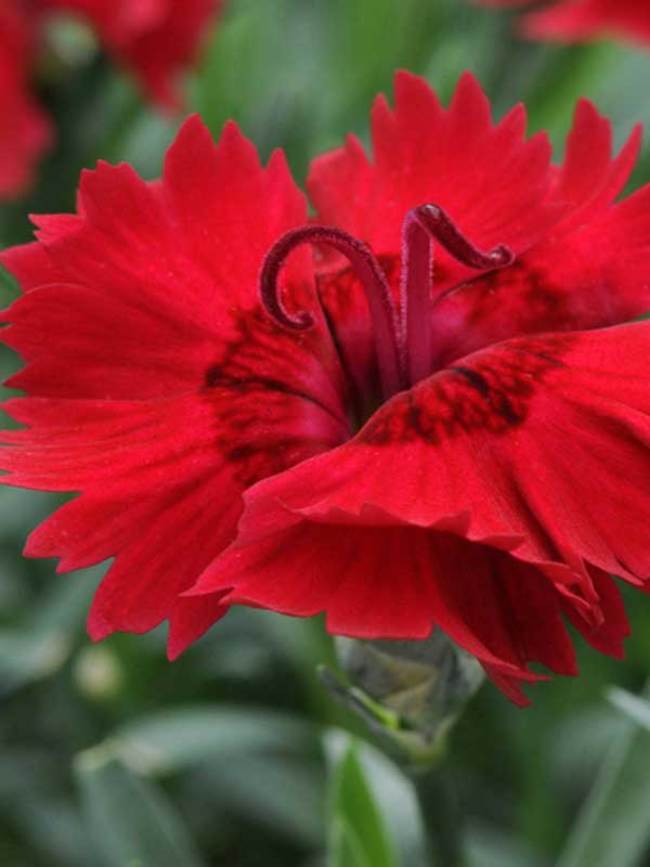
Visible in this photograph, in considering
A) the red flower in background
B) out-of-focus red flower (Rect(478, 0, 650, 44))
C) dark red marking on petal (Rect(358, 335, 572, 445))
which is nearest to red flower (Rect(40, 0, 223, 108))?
the red flower in background

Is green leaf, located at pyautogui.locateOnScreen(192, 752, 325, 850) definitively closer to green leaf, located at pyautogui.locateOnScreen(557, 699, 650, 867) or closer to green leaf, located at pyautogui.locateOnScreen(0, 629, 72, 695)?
green leaf, located at pyautogui.locateOnScreen(0, 629, 72, 695)

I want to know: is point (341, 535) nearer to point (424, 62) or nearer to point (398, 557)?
point (398, 557)

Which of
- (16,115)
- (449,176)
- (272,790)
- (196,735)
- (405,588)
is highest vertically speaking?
(16,115)

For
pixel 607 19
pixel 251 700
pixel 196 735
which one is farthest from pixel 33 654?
pixel 607 19

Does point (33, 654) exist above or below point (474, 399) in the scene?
below

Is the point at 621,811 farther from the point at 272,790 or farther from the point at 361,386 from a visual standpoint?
the point at 272,790

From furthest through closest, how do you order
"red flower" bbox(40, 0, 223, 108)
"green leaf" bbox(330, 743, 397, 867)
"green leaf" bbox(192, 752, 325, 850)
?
"red flower" bbox(40, 0, 223, 108), "green leaf" bbox(192, 752, 325, 850), "green leaf" bbox(330, 743, 397, 867)

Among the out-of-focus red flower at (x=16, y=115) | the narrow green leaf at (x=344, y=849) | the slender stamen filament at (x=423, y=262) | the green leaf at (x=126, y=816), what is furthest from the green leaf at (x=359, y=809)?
the out-of-focus red flower at (x=16, y=115)

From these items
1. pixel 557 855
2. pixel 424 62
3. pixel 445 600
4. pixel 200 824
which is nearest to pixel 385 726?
pixel 445 600
